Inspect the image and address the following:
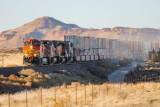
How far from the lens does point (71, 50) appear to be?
43250mm

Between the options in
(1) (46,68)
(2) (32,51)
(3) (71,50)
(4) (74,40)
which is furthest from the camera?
(4) (74,40)

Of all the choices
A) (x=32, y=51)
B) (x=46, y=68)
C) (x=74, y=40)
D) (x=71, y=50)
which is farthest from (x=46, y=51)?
(x=74, y=40)

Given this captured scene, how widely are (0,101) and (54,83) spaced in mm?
12335

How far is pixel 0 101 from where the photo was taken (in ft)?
47.1

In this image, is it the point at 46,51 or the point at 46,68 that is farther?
the point at 46,51

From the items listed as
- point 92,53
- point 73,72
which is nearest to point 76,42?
point 92,53

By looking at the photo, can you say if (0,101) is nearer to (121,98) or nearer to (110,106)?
(110,106)

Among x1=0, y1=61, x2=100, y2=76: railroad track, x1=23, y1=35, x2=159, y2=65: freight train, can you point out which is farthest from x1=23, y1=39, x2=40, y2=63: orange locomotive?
x1=0, y1=61, x2=100, y2=76: railroad track

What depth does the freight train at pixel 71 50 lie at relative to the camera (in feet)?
117

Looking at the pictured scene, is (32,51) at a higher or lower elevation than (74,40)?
lower

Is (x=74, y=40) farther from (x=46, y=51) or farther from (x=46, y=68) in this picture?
(x=46, y=68)

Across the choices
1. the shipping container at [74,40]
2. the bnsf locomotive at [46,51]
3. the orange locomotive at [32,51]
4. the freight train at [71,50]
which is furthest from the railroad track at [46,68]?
the shipping container at [74,40]

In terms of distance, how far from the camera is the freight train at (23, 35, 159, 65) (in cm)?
3562

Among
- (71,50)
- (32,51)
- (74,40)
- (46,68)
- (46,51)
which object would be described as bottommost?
(46,68)
